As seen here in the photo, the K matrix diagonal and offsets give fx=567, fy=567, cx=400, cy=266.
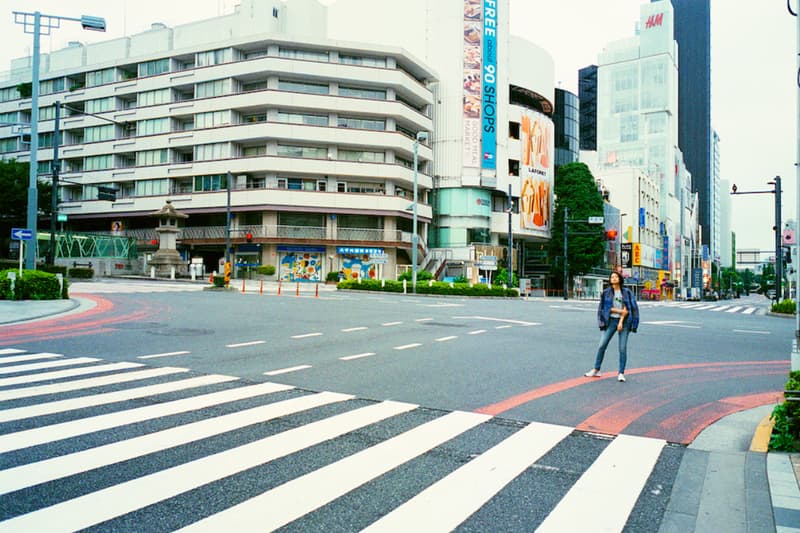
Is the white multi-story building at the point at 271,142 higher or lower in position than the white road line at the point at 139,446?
higher

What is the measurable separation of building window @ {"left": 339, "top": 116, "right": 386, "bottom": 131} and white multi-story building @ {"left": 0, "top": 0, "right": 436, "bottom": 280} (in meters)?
0.13

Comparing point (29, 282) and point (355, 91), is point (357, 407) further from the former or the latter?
point (355, 91)

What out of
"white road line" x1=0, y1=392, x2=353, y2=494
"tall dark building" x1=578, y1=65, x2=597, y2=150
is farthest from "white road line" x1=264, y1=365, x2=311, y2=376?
"tall dark building" x1=578, y1=65, x2=597, y2=150

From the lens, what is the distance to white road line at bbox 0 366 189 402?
6.71 metres

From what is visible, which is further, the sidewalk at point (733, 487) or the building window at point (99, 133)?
the building window at point (99, 133)

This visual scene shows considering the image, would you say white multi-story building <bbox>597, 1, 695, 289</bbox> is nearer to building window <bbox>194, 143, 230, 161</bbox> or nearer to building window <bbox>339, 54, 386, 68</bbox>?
building window <bbox>339, 54, 386, 68</bbox>

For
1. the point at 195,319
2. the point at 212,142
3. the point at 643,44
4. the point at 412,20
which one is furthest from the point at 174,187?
the point at 643,44

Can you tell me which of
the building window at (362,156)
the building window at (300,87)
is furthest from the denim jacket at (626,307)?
the building window at (300,87)

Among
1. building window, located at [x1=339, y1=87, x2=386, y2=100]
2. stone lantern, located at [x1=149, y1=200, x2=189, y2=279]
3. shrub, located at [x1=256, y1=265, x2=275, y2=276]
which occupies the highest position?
building window, located at [x1=339, y1=87, x2=386, y2=100]

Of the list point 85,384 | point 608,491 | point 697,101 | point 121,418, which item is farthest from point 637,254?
point 697,101

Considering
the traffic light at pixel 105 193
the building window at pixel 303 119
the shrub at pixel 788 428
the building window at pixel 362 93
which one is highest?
the building window at pixel 362 93

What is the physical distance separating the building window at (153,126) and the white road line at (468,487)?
57.9 metres

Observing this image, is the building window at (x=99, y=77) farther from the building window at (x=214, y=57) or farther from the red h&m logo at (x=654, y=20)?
the red h&m logo at (x=654, y=20)

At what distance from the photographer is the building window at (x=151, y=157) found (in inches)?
2203
